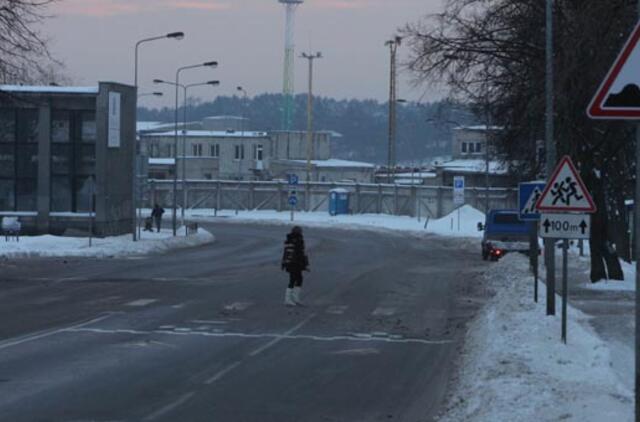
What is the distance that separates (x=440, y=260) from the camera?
149ft

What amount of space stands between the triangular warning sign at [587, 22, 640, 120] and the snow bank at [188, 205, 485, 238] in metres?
59.8

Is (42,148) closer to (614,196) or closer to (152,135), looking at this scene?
(614,196)

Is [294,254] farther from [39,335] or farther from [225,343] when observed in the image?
[39,335]

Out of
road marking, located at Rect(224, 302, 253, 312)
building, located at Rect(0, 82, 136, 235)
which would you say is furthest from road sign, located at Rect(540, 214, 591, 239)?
building, located at Rect(0, 82, 136, 235)

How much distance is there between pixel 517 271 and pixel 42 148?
27.9 meters

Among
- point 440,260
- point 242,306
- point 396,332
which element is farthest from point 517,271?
point 396,332

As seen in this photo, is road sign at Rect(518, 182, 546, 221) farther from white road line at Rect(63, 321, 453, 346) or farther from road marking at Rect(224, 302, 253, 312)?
road marking at Rect(224, 302, 253, 312)

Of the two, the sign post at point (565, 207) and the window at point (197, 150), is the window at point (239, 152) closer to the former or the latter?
the window at point (197, 150)

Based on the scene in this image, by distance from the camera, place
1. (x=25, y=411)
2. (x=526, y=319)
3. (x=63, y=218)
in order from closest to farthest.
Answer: (x=25, y=411)
(x=526, y=319)
(x=63, y=218)

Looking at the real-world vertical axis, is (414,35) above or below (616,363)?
Answer: above

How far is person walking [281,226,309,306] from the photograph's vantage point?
81.9 ft

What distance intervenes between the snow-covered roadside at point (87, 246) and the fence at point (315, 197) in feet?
111

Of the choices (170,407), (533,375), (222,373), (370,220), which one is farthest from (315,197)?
(170,407)

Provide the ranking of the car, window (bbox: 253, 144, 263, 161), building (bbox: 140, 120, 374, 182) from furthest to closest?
window (bbox: 253, 144, 263, 161) < building (bbox: 140, 120, 374, 182) < the car
